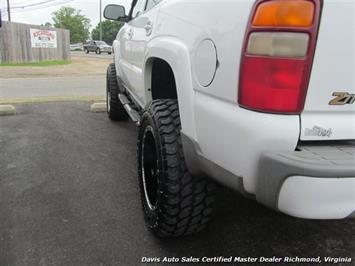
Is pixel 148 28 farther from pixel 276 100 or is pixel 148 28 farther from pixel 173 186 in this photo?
pixel 276 100

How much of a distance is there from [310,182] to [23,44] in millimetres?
23918

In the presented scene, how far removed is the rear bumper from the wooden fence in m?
21.5

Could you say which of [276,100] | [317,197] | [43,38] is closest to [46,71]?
[43,38]

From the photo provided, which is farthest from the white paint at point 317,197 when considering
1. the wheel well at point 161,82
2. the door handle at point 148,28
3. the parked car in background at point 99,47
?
the parked car in background at point 99,47

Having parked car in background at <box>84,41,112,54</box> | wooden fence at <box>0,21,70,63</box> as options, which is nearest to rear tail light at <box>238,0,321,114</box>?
wooden fence at <box>0,21,70,63</box>

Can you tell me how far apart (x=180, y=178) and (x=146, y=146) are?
0.57 meters

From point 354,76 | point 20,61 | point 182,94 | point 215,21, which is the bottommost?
point 20,61

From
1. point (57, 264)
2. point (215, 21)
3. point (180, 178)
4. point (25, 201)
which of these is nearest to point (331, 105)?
point (215, 21)

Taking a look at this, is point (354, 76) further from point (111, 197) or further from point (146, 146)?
point (111, 197)

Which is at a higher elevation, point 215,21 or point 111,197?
point 215,21

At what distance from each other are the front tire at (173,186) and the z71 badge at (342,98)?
2.93ft

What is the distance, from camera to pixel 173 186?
87.5 inches

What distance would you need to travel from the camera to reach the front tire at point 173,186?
223 centimetres

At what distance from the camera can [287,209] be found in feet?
5.17
